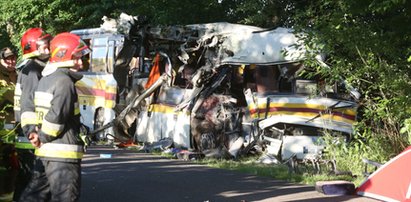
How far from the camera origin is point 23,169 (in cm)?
667

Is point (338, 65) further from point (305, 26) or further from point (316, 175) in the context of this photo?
point (316, 175)

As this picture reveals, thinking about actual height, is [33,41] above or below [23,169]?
above

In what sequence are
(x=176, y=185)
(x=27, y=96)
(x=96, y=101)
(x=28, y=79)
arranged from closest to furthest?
(x=27, y=96), (x=28, y=79), (x=176, y=185), (x=96, y=101)

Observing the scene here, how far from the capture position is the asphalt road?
324 inches

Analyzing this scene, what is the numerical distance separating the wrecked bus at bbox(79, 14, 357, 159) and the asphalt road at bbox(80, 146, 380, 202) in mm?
1410

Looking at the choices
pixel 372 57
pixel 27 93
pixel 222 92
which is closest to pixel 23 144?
pixel 27 93

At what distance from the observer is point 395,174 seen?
202 inches

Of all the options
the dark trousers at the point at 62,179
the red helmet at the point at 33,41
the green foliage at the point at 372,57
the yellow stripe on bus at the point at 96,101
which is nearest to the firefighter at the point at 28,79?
the red helmet at the point at 33,41

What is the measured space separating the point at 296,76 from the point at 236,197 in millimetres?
4383

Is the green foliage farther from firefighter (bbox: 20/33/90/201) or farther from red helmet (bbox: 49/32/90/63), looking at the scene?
firefighter (bbox: 20/33/90/201)

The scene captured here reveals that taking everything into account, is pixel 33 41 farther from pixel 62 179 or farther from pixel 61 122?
pixel 62 179

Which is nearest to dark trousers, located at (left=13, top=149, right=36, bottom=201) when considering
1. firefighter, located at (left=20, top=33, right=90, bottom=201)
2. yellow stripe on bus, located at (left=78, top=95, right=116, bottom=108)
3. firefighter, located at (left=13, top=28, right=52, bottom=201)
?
firefighter, located at (left=13, top=28, right=52, bottom=201)

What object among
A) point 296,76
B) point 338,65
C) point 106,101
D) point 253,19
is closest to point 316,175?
point 338,65

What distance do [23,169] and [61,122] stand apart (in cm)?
161
